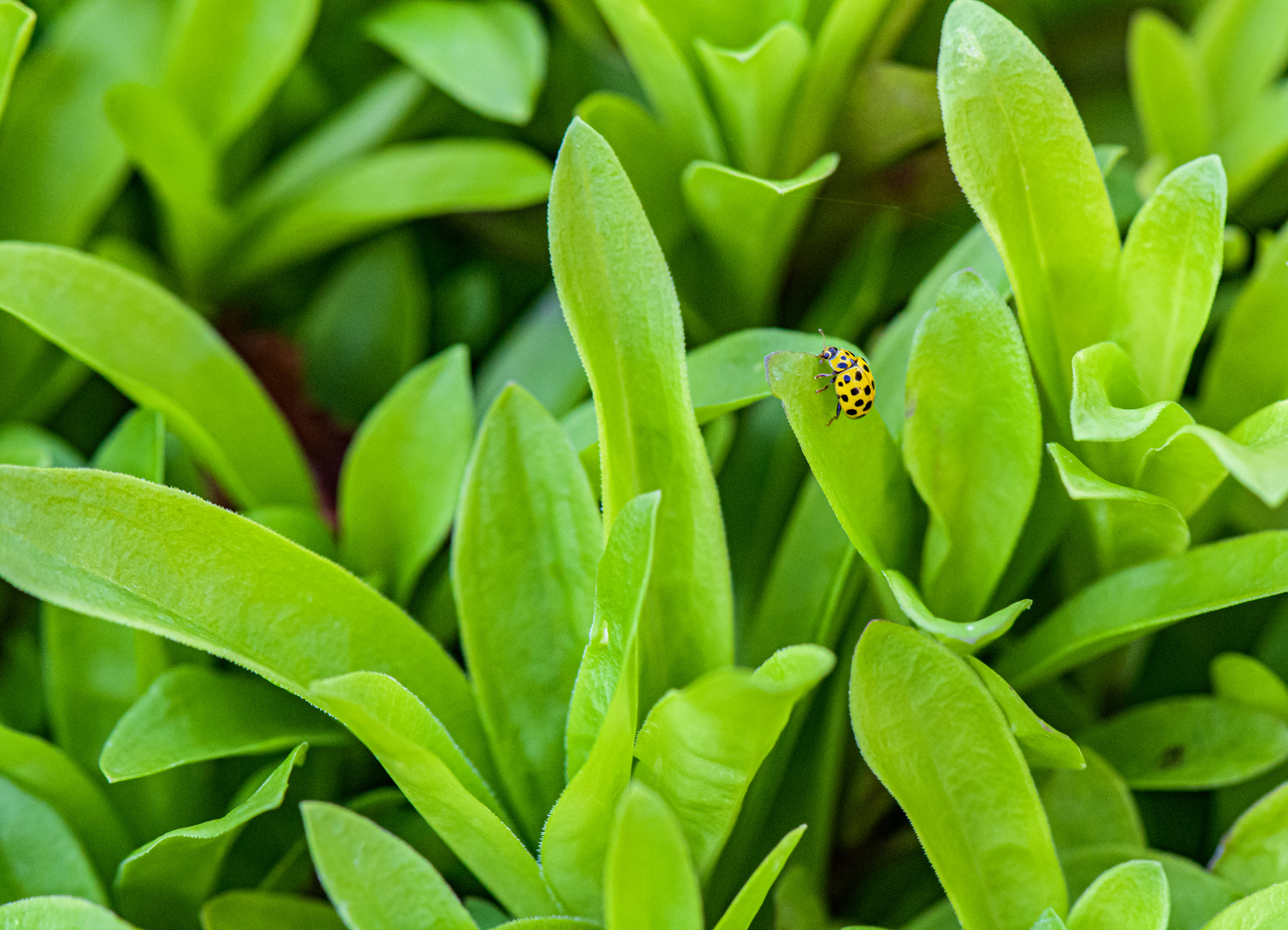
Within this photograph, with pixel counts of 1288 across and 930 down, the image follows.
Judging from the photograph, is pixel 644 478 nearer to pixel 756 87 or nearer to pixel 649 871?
pixel 649 871

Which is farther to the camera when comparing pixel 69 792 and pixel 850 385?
pixel 69 792

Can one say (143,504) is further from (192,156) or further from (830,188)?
(830,188)

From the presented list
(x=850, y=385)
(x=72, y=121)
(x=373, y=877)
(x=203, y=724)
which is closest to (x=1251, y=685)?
(x=850, y=385)

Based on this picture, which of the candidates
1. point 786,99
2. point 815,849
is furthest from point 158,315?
point 815,849

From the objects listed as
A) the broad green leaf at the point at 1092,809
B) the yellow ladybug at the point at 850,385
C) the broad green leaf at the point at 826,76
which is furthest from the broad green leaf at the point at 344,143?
the broad green leaf at the point at 1092,809

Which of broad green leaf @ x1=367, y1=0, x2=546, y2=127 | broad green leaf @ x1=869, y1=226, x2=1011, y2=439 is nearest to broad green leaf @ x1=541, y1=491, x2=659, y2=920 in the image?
broad green leaf @ x1=869, y1=226, x2=1011, y2=439

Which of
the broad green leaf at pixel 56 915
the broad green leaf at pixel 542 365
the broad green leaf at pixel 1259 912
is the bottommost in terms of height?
the broad green leaf at pixel 1259 912

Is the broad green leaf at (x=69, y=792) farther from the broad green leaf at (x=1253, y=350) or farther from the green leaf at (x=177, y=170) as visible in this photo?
the broad green leaf at (x=1253, y=350)
